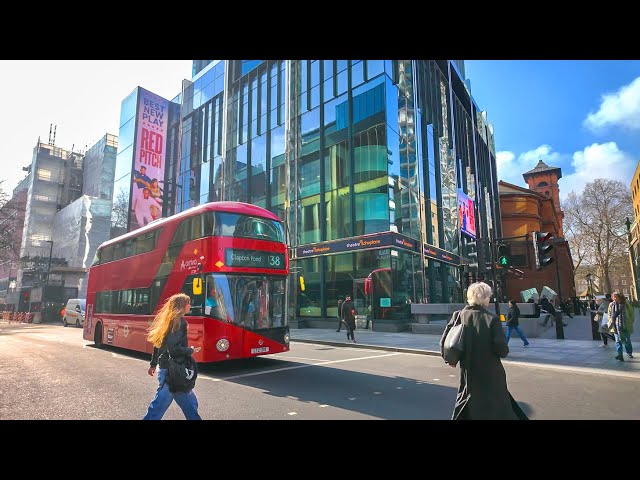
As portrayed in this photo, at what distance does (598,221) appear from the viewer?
52.5 m

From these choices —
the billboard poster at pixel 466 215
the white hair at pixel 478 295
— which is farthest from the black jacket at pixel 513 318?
the billboard poster at pixel 466 215

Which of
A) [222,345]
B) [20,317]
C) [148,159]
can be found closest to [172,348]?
[222,345]

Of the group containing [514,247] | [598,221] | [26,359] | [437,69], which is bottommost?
[26,359]

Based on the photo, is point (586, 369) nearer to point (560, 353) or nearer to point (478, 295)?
point (560, 353)

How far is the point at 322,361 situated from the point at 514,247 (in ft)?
149

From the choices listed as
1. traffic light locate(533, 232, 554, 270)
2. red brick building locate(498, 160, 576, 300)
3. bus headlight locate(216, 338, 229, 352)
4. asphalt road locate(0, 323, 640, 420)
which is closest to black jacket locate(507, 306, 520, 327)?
Answer: traffic light locate(533, 232, 554, 270)

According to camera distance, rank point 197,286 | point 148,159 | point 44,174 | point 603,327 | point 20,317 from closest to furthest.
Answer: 1. point 197,286
2. point 603,327
3. point 20,317
4. point 148,159
5. point 44,174

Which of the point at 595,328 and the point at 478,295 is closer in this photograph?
the point at 478,295

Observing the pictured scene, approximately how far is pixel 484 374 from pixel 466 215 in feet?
115

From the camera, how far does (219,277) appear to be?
8.98m

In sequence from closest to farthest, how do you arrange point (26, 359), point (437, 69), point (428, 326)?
point (26, 359) → point (428, 326) → point (437, 69)

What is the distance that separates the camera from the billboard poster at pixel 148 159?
48.1 meters
